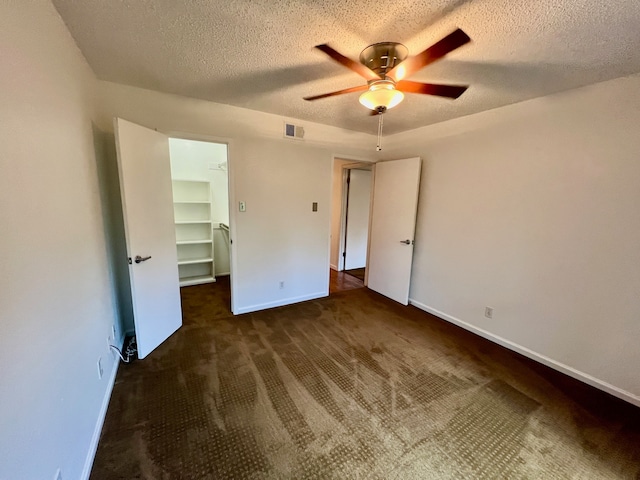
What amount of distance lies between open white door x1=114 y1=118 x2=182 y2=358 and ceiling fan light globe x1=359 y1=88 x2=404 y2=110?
5.96 feet

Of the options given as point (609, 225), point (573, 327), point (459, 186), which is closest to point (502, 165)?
point (459, 186)

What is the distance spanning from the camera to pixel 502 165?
2447 millimetres

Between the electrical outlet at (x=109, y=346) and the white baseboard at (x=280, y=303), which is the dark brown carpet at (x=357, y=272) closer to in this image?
the white baseboard at (x=280, y=303)

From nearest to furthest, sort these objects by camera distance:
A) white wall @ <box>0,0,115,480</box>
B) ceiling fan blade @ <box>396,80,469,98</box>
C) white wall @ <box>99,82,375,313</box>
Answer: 1. white wall @ <box>0,0,115,480</box>
2. ceiling fan blade @ <box>396,80,469,98</box>
3. white wall @ <box>99,82,375,313</box>

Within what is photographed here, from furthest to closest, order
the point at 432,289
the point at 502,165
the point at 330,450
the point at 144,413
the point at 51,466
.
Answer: the point at 432,289 → the point at 502,165 → the point at 144,413 → the point at 330,450 → the point at 51,466

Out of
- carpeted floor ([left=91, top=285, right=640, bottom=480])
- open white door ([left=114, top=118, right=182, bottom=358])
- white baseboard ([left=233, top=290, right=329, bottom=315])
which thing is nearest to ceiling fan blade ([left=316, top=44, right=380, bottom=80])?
open white door ([left=114, top=118, right=182, bottom=358])

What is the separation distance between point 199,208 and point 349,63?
11.7ft

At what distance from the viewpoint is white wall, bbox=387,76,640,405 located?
1837mm

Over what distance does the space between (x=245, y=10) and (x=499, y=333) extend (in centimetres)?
329

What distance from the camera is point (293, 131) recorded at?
303 cm

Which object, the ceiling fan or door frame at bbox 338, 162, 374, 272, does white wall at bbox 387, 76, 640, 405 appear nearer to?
the ceiling fan

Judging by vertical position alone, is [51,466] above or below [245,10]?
below

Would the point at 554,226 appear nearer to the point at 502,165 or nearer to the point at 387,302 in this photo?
the point at 502,165

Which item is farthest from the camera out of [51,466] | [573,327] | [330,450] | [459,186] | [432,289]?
[432,289]
